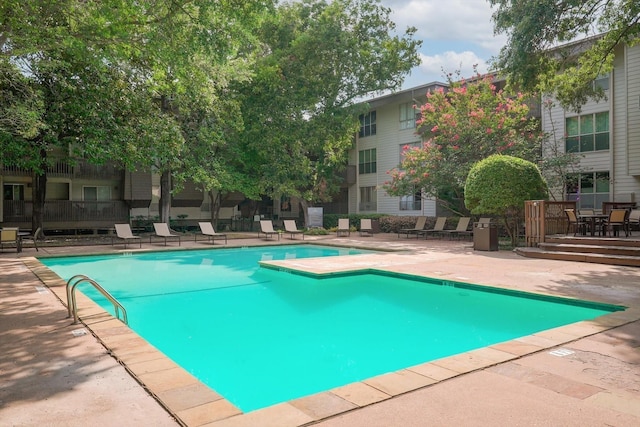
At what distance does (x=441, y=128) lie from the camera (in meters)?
19.6

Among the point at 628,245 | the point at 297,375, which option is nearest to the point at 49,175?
the point at 297,375

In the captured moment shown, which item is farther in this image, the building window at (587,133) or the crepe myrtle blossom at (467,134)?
the building window at (587,133)

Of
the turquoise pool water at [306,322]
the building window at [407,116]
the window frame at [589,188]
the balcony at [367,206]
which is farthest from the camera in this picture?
the balcony at [367,206]

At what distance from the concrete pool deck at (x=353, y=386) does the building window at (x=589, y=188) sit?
52.0ft

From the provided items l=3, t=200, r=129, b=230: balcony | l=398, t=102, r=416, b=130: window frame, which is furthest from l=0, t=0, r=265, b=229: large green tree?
l=398, t=102, r=416, b=130: window frame

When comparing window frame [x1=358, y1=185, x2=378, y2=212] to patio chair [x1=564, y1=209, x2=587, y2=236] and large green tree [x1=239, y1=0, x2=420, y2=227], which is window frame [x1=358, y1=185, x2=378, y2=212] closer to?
large green tree [x1=239, y1=0, x2=420, y2=227]

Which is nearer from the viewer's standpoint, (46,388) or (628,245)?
(46,388)

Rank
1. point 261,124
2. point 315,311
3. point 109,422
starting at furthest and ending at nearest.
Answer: point 261,124, point 315,311, point 109,422

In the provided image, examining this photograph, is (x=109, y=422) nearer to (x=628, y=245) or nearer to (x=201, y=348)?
(x=201, y=348)

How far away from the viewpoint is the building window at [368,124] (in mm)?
29484

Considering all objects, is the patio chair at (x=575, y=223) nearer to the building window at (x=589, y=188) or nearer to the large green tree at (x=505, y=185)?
the large green tree at (x=505, y=185)

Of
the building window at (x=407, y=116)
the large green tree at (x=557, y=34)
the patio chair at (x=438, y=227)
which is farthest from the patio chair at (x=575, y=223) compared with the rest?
the building window at (x=407, y=116)

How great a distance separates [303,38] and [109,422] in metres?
21.7

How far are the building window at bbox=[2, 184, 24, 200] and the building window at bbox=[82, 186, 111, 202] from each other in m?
2.77
